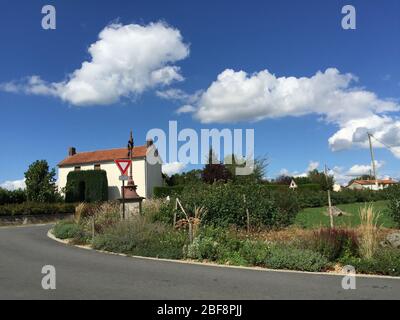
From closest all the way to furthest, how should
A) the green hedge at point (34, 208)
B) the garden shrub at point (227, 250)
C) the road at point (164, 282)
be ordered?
the road at point (164, 282) < the garden shrub at point (227, 250) < the green hedge at point (34, 208)

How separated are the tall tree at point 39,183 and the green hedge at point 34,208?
237 centimetres

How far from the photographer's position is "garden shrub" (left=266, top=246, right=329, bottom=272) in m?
11.1

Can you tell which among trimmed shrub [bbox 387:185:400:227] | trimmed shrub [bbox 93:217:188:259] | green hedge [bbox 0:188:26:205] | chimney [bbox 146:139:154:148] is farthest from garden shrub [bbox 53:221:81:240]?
chimney [bbox 146:139:154:148]

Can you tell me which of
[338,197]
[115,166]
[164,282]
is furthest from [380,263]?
[115,166]

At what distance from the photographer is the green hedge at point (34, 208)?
117 feet

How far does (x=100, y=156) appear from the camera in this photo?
2366 inches

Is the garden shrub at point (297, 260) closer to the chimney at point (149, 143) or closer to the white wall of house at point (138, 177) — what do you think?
the white wall of house at point (138, 177)

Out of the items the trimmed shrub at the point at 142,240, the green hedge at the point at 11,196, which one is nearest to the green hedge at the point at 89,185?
the green hedge at the point at 11,196

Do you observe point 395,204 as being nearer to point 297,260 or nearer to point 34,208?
point 297,260

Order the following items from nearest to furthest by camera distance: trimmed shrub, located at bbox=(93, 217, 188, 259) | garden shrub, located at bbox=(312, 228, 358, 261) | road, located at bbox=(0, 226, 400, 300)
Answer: road, located at bbox=(0, 226, 400, 300) < garden shrub, located at bbox=(312, 228, 358, 261) < trimmed shrub, located at bbox=(93, 217, 188, 259)

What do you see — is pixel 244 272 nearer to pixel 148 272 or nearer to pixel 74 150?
pixel 148 272

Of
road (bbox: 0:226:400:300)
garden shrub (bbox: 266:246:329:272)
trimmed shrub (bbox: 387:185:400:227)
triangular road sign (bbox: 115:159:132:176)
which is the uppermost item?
triangular road sign (bbox: 115:159:132:176)

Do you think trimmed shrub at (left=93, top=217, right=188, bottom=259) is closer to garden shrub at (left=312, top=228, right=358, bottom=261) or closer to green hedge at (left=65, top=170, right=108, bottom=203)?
garden shrub at (left=312, top=228, right=358, bottom=261)

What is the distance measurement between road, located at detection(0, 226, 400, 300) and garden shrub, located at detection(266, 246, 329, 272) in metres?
0.60
